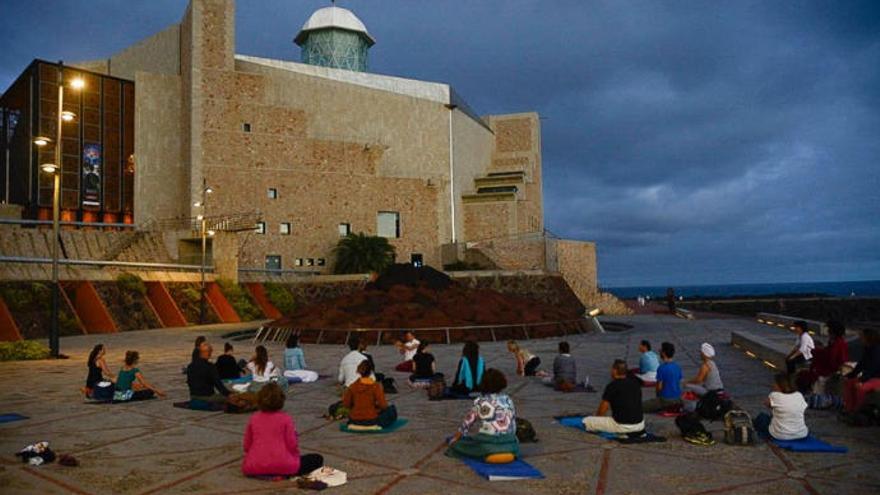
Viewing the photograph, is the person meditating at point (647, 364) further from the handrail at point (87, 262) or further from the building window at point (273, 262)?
the building window at point (273, 262)

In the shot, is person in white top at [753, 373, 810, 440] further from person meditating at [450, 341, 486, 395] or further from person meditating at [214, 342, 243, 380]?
person meditating at [214, 342, 243, 380]

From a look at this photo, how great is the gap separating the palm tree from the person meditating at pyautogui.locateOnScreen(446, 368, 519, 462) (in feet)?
134

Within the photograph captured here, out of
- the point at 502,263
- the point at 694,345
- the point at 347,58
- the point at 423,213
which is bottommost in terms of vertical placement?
the point at 694,345

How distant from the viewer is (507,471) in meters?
6.71

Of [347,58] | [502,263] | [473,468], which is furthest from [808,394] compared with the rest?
[347,58]

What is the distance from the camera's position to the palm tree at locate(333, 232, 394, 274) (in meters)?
48.0

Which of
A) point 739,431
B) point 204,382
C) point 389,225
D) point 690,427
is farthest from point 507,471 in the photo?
point 389,225

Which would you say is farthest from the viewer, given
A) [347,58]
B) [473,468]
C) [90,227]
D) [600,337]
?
[347,58]

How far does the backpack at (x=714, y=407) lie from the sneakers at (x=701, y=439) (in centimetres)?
141

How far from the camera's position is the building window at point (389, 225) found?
53188 mm

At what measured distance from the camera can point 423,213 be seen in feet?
178

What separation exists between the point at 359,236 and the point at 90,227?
18.3 meters

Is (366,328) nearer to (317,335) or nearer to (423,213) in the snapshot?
(317,335)

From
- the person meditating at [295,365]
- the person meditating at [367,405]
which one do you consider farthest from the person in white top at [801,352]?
the person meditating at [295,365]
